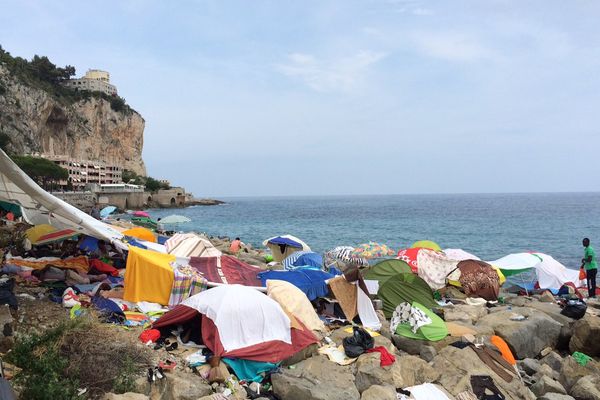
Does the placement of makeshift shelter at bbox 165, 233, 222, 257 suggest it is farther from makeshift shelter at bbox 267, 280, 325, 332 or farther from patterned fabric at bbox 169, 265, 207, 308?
makeshift shelter at bbox 267, 280, 325, 332

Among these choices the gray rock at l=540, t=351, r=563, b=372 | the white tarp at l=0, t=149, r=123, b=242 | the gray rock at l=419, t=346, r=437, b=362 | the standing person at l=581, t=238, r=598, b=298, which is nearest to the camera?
the white tarp at l=0, t=149, r=123, b=242

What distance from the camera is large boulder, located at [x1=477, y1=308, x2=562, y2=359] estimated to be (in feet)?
33.4

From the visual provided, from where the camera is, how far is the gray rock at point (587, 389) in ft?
25.6

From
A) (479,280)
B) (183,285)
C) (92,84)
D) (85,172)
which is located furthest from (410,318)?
(92,84)

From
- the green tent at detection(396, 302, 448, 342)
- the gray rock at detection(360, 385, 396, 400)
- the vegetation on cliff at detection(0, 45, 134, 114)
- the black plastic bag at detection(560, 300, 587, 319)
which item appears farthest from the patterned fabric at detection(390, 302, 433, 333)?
the vegetation on cliff at detection(0, 45, 134, 114)

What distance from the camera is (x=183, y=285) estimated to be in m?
10.2

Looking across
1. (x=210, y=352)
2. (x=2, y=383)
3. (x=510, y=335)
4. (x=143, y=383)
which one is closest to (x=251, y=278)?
(x=210, y=352)

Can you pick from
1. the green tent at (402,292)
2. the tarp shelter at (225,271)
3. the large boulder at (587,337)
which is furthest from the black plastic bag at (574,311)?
the tarp shelter at (225,271)

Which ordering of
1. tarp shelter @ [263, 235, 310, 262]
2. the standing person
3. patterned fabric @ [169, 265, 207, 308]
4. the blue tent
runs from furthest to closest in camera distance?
tarp shelter @ [263, 235, 310, 262]
the standing person
the blue tent
patterned fabric @ [169, 265, 207, 308]

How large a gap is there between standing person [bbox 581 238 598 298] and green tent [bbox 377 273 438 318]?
21.3ft

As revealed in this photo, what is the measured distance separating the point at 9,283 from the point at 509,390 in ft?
31.4

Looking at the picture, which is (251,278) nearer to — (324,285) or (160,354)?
(324,285)

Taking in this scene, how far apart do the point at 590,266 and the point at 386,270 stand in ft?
25.3

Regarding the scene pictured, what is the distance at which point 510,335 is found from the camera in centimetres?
1016
